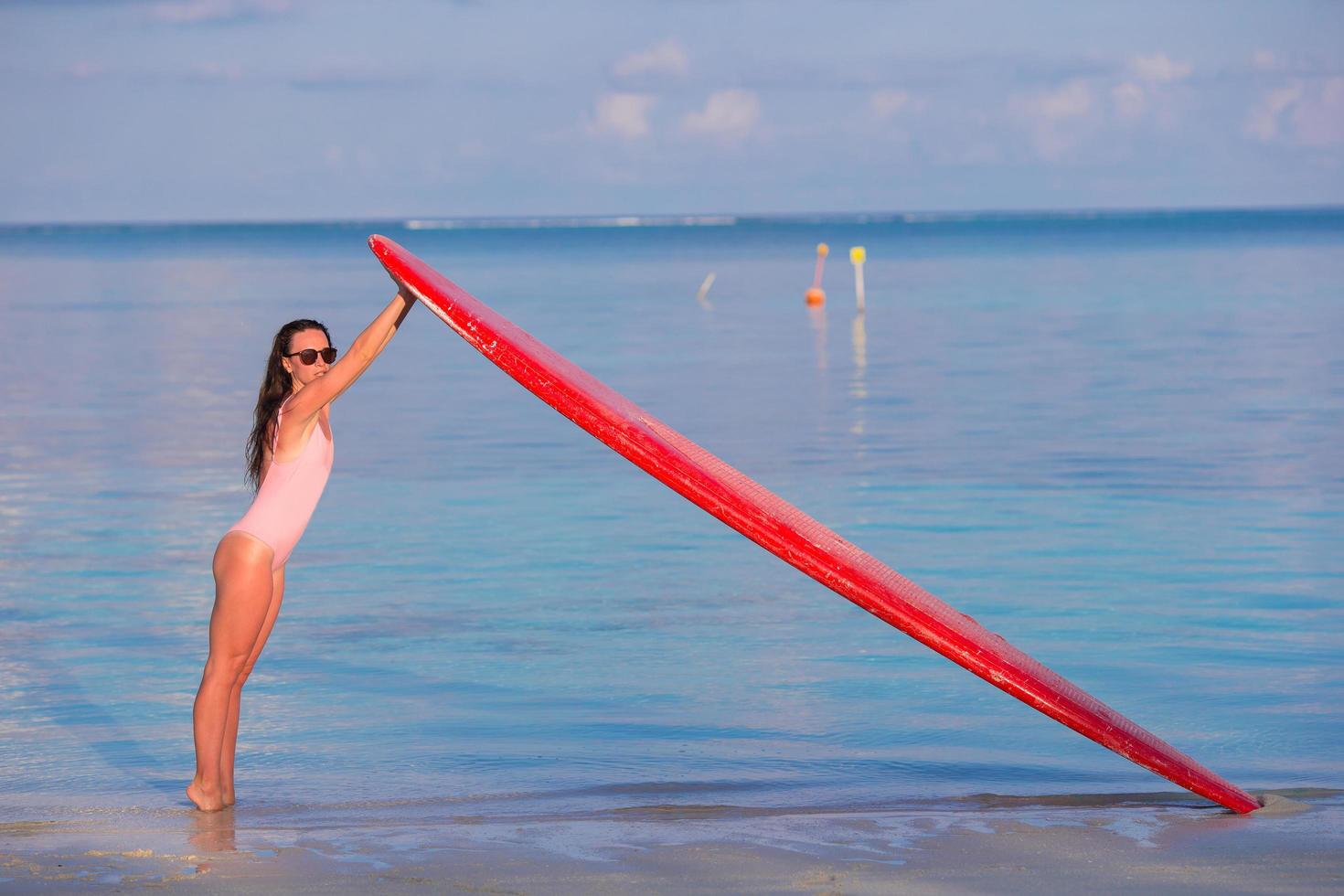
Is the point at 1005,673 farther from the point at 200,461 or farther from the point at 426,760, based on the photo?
the point at 200,461

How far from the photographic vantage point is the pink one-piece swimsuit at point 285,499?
5.33 m

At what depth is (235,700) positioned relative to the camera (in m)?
5.61

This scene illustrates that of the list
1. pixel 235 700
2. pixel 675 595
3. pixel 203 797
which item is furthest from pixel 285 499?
pixel 675 595

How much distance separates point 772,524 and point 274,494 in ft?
5.06

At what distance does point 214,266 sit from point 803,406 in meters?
63.2

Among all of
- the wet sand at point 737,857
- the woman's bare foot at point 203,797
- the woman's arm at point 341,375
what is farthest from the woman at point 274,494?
the wet sand at point 737,857

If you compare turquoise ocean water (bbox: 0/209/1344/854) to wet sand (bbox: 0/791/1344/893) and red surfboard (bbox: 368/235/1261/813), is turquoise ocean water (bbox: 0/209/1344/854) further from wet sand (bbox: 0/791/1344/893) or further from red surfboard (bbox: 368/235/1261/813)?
red surfboard (bbox: 368/235/1261/813)

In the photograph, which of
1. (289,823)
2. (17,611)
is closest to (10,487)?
(17,611)

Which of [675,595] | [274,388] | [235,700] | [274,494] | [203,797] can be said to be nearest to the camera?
[274,494]

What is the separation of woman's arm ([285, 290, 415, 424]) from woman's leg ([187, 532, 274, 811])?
44 centimetres

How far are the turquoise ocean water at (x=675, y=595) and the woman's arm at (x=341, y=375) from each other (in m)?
1.47

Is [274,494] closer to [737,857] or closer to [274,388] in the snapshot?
[274,388]

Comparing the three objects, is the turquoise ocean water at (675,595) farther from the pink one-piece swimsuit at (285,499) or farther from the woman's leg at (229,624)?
the pink one-piece swimsuit at (285,499)

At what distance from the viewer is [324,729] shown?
7172 millimetres
